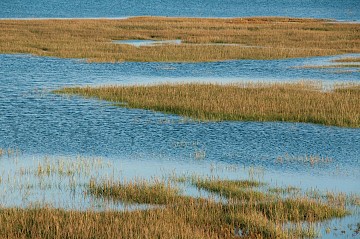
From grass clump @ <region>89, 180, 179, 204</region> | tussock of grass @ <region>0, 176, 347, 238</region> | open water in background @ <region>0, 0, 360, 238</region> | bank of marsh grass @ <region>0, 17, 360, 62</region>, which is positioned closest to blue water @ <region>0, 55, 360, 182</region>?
open water in background @ <region>0, 0, 360, 238</region>

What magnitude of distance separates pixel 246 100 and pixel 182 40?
3397cm

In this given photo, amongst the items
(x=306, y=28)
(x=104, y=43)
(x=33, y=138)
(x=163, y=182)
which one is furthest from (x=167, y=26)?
(x=163, y=182)

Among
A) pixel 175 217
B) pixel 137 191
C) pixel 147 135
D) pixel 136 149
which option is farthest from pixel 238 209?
pixel 147 135

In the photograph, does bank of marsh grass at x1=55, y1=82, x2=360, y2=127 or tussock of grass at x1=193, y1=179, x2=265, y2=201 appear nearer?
tussock of grass at x1=193, y1=179, x2=265, y2=201

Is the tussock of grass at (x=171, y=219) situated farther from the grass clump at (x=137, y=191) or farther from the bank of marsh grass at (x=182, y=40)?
the bank of marsh grass at (x=182, y=40)

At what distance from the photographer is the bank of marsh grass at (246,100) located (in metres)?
29.2

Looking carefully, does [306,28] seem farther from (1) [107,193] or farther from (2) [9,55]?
(1) [107,193]

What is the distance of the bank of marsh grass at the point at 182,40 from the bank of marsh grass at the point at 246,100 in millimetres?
15146

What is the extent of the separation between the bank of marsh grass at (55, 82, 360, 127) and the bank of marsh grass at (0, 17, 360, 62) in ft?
49.7

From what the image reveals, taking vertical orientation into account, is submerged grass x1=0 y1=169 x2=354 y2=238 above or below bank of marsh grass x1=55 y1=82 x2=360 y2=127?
above

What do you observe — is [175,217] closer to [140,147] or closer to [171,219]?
[171,219]

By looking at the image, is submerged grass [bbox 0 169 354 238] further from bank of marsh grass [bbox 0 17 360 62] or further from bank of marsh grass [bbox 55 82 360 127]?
bank of marsh grass [bbox 0 17 360 62]

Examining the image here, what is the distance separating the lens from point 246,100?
3212 centimetres

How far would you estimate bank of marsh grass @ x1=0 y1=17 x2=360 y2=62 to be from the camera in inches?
2105
